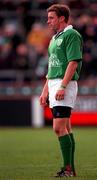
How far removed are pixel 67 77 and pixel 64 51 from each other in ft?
1.24

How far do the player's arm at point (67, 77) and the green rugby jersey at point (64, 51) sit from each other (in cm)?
8

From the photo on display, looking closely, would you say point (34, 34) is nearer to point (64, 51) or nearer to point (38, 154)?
point (38, 154)

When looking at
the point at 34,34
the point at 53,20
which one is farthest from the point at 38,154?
the point at 34,34

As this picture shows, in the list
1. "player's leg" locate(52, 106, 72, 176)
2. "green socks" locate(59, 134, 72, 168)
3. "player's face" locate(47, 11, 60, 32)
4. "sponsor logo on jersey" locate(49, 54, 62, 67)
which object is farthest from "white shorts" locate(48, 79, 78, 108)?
"player's face" locate(47, 11, 60, 32)

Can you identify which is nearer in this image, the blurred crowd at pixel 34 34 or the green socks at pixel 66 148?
the green socks at pixel 66 148

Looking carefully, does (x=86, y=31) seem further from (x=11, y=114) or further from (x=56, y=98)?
(x=56, y=98)

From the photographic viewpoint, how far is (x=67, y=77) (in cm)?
847

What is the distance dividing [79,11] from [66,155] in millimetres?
13722

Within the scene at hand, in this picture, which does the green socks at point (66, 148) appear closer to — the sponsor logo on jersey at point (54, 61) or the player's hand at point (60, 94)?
the player's hand at point (60, 94)

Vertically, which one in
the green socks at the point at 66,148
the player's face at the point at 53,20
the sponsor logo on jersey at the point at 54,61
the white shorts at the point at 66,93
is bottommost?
the green socks at the point at 66,148

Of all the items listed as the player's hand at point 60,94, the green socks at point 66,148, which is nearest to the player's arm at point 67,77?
the player's hand at point 60,94

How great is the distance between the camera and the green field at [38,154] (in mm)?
9117

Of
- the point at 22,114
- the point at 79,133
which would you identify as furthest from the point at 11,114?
the point at 79,133

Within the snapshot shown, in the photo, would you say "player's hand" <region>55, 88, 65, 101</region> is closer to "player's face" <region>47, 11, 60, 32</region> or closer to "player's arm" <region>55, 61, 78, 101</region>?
"player's arm" <region>55, 61, 78, 101</region>
